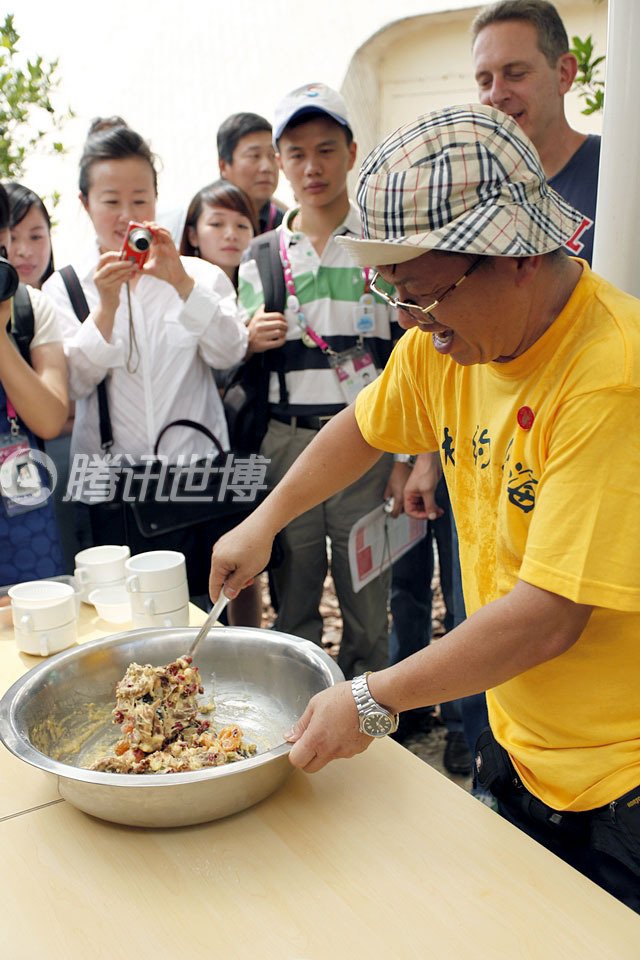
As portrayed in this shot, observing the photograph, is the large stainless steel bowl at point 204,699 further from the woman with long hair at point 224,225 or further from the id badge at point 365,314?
the woman with long hair at point 224,225

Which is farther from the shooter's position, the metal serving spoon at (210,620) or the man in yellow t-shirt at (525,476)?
the metal serving spoon at (210,620)

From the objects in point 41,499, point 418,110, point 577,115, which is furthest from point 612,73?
point 418,110

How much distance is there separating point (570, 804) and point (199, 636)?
2.40 ft

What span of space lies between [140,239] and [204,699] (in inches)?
60.9

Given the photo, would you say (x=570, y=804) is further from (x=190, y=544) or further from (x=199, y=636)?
(x=190, y=544)

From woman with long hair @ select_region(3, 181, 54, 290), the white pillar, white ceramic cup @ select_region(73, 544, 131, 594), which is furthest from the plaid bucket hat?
woman with long hair @ select_region(3, 181, 54, 290)

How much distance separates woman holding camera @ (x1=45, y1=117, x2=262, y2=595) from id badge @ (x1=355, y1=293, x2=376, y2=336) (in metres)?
0.39

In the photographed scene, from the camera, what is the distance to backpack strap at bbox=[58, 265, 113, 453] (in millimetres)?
2693

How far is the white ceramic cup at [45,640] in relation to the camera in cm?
172

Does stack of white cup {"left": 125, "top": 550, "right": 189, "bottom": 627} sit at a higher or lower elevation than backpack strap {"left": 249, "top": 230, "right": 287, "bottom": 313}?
lower

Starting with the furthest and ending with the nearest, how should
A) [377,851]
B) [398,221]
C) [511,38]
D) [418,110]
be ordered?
1. [418,110]
2. [511,38]
3. [377,851]
4. [398,221]

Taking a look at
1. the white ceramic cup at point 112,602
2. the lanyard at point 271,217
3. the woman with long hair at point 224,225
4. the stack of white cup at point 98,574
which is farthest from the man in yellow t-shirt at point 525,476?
the lanyard at point 271,217

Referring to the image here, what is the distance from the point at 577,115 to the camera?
5.63 metres

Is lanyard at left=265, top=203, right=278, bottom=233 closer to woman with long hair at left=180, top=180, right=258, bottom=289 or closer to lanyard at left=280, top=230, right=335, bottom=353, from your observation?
woman with long hair at left=180, top=180, right=258, bottom=289
